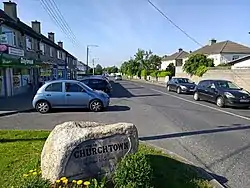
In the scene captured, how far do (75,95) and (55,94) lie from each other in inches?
37.3

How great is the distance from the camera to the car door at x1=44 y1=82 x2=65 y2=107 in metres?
12.8

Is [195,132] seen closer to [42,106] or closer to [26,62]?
[42,106]

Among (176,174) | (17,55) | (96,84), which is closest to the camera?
(176,174)

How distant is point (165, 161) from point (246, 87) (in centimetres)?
2019

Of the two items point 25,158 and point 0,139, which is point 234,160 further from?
point 0,139

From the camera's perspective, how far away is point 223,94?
50.8 ft

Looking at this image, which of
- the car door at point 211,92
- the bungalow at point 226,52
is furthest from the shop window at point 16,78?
the bungalow at point 226,52

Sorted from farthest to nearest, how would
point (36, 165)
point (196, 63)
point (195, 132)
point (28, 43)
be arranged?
point (196, 63) < point (28, 43) < point (195, 132) < point (36, 165)

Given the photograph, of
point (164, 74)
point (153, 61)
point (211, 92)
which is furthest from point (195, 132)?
point (153, 61)

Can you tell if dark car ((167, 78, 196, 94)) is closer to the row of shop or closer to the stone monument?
the row of shop

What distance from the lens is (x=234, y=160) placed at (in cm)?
592

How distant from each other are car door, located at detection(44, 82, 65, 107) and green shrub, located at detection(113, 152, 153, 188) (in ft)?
30.8

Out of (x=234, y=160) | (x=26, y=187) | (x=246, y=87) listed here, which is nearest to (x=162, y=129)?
(x=234, y=160)

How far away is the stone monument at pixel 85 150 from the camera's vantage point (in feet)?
13.3
